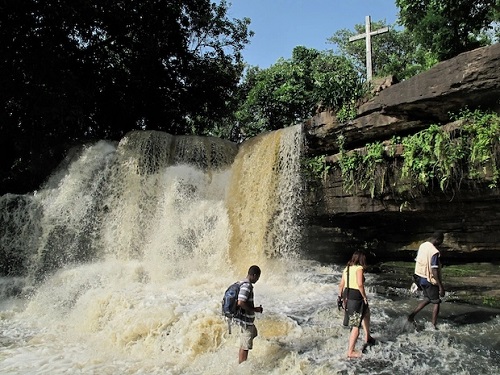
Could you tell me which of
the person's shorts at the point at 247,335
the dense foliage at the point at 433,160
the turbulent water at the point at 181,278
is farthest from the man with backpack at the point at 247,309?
the dense foliage at the point at 433,160

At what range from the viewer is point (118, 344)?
6969mm

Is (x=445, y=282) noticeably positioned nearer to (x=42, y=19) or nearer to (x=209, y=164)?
(x=209, y=164)

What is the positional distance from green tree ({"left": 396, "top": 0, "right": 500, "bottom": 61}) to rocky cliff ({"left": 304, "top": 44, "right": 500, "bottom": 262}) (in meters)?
4.80

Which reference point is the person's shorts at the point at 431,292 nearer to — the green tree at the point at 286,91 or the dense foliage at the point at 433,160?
the dense foliage at the point at 433,160

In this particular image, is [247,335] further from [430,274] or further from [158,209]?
[158,209]

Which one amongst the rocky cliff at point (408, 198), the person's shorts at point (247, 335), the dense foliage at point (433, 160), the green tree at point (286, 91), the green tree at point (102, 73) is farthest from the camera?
the green tree at point (286, 91)

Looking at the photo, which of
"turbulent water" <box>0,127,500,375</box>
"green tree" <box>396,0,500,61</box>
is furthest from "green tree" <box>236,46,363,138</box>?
"turbulent water" <box>0,127,500,375</box>

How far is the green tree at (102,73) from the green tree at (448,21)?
7910 millimetres

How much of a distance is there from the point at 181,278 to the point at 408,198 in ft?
17.6

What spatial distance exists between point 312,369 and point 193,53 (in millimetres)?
15520

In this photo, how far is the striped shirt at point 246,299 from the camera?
5.09m

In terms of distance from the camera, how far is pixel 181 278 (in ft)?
33.4

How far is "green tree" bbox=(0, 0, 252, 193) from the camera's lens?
556 inches

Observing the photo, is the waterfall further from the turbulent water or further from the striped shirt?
the striped shirt
